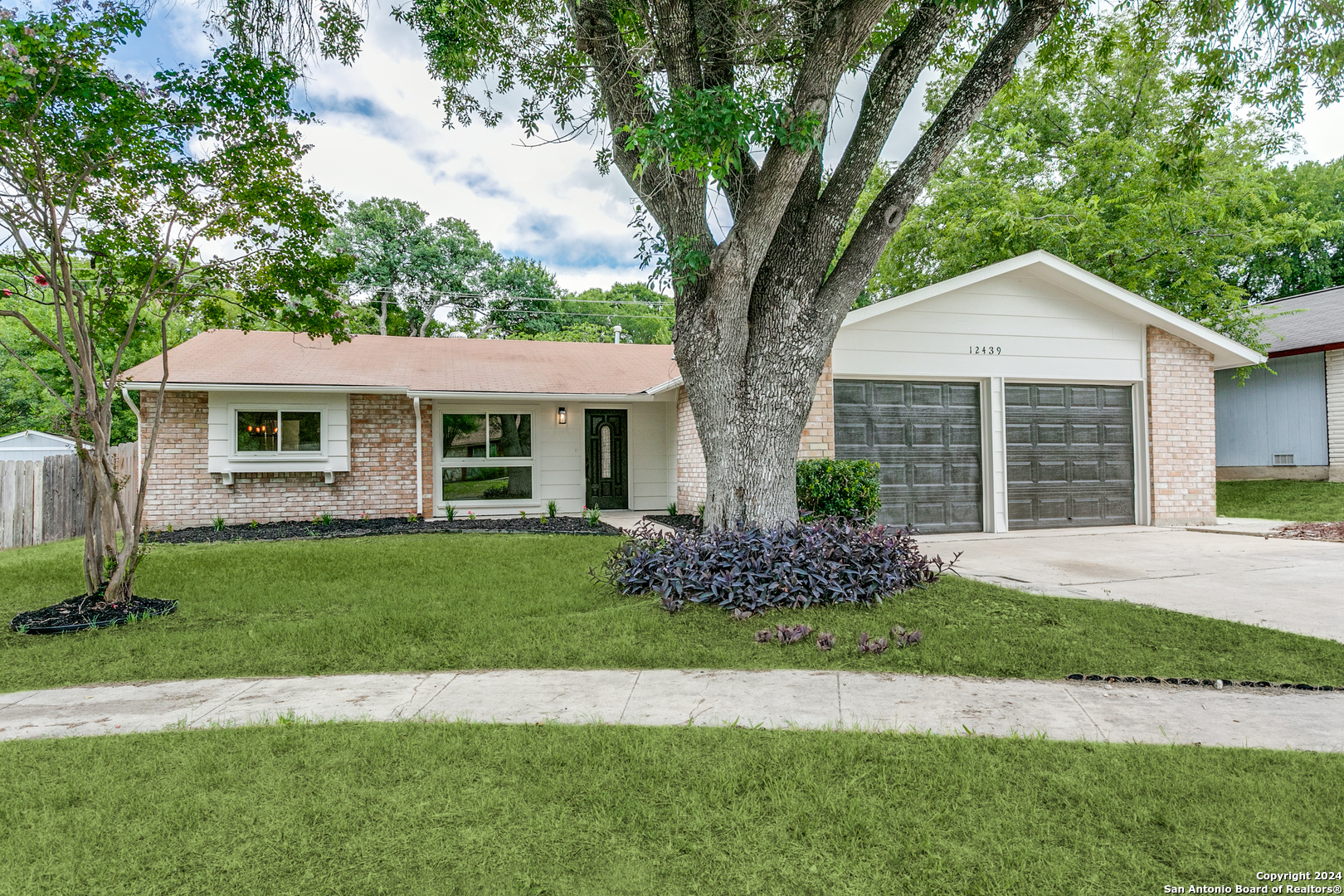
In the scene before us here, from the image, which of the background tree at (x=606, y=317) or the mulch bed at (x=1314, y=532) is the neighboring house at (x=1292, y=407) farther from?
the background tree at (x=606, y=317)

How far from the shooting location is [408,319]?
89.1 feet

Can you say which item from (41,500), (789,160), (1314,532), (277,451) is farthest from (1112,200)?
(41,500)

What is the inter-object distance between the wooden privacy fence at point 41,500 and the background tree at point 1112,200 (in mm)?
16637

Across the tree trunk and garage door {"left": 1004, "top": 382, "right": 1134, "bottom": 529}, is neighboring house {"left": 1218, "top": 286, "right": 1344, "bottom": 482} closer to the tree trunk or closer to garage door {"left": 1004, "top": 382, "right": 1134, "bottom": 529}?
garage door {"left": 1004, "top": 382, "right": 1134, "bottom": 529}

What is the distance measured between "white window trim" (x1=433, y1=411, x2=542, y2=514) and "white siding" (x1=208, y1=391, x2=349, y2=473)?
4.93 ft

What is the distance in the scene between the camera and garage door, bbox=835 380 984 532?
9.49 meters

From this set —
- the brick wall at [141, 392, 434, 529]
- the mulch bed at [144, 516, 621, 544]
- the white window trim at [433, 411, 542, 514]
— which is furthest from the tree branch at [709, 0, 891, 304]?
the brick wall at [141, 392, 434, 529]

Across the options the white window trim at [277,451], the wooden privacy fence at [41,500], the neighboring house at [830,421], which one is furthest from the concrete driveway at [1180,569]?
the wooden privacy fence at [41,500]

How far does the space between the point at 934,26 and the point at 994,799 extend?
567cm

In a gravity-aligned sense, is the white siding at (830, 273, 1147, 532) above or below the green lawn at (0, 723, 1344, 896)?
above

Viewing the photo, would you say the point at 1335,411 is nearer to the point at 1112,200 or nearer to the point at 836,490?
the point at 1112,200

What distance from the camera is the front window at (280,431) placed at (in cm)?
1151

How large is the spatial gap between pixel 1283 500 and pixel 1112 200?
23.1ft

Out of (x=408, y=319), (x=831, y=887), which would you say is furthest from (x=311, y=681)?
(x=408, y=319)
